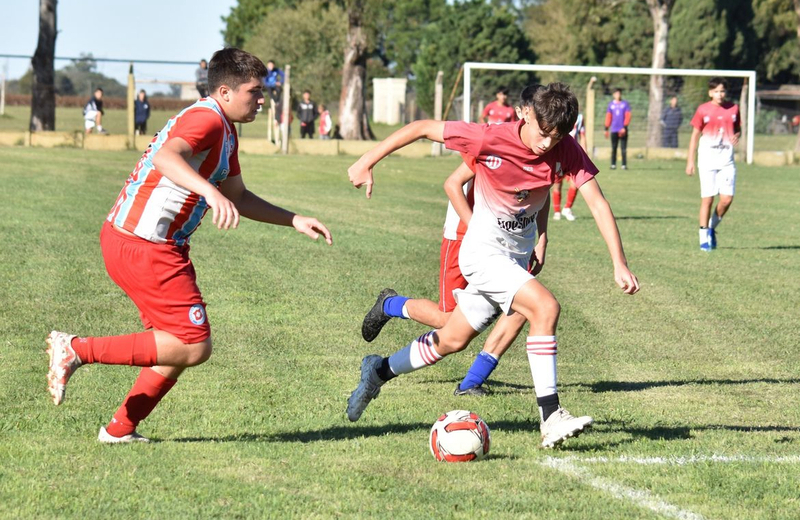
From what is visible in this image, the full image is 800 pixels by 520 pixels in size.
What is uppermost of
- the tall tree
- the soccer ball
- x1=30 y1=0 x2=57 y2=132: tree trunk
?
the tall tree

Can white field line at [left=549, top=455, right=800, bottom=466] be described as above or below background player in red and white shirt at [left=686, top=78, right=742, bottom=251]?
below

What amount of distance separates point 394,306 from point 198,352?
224 centimetres

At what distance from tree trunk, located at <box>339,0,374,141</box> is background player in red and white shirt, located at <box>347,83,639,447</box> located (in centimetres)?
2919

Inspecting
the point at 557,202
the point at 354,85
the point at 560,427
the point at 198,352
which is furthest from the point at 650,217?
the point at 354,85

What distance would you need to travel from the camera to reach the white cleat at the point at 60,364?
4750 mm

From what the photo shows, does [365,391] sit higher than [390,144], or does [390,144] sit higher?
[390,144]

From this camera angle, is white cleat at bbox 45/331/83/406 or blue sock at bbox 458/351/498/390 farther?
blue sock at bbox 458/351/498/390

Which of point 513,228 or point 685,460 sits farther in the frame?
point 513,228

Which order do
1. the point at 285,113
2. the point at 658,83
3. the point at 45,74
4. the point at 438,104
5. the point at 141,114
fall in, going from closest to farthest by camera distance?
the point at 285,113 → the point at 438,104 → the point at 45,74 → the point at 141,114 → the point at 658,83

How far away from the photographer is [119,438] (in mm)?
4945

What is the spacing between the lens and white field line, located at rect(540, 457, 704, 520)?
4148 millimetres

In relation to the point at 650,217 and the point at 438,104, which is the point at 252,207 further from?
the point at 438,104

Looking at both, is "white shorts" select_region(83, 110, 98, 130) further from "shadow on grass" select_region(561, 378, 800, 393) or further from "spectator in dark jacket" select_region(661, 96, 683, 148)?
"shadow on grass" select_region(561, 378, 800, 393)

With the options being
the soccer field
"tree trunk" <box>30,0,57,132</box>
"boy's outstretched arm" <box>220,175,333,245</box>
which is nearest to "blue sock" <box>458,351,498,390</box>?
the soccer field
